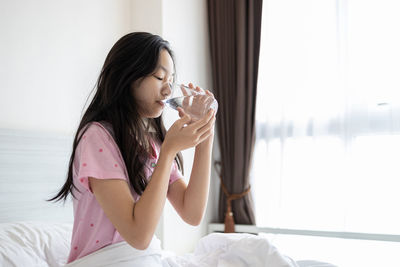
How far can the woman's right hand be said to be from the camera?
0.96 m

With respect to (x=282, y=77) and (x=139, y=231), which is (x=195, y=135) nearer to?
(x=139, y=231)

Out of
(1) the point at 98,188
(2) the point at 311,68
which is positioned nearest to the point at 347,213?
(2) the point at 311,68

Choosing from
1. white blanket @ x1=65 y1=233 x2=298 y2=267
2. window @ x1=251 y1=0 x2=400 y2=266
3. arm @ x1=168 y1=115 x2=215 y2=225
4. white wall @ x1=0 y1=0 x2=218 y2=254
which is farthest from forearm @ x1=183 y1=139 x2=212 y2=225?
window @ x1=251 y1=0 x2=400 y2=266

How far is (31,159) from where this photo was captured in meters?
1.72

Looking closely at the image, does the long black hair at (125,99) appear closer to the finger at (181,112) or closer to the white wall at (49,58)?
the finger at (181,112)

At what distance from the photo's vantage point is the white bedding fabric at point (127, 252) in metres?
0.96

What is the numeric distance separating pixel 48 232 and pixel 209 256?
0.67 m

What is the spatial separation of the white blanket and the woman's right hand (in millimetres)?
272

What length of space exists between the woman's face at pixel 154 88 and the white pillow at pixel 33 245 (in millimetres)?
650

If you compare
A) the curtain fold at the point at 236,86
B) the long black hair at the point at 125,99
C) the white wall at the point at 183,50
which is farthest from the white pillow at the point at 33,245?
the curtain fold at the point at 236,86

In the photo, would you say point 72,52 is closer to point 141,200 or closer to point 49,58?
point 49,58

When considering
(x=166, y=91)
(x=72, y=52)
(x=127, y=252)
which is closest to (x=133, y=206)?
(x=127, y=252)

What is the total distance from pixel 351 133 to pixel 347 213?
479 mm

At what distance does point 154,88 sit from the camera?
107cm
